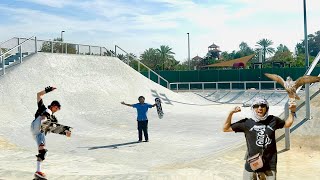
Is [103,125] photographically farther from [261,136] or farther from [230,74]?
[230,74]

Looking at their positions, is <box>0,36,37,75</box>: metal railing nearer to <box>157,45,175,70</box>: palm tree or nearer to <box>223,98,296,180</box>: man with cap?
<box>223,98,296,180</box>: man with cap

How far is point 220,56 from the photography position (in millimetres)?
133625

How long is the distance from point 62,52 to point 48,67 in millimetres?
3244

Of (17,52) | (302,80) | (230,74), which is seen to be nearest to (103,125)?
(17,52)

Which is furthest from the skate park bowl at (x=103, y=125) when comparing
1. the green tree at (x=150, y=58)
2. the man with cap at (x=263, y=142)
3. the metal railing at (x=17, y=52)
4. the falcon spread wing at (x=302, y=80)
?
the green tree at (x=150, y=58)

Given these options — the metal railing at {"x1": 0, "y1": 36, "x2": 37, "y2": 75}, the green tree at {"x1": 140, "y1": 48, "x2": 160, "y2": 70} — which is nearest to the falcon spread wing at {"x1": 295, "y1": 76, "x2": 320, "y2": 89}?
the metal railing at {"x1": 0, "y1": 36, "x2": 37, "y2": 75}

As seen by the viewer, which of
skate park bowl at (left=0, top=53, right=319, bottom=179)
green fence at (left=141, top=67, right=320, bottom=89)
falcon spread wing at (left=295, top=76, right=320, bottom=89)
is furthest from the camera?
green fence at (left=141, top=67, right=320, bottom=89)

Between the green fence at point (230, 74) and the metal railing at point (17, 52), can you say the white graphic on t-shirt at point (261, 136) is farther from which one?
the green fence at point (230, 74)

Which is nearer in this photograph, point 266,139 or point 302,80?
point 302,80

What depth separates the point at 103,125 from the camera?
16.5 m

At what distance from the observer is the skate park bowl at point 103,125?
8656 mm

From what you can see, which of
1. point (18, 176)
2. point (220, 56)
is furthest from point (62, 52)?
point (220, 56)

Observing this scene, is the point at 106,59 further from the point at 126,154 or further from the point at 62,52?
the point at 126,154

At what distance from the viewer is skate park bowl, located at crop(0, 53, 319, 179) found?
8656mm
